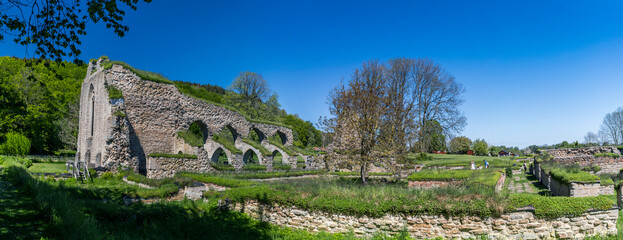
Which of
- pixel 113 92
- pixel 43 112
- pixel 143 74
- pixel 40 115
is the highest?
pixel 143 74

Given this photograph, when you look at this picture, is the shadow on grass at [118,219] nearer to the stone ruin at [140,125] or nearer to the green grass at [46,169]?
the green grass at [46,169]

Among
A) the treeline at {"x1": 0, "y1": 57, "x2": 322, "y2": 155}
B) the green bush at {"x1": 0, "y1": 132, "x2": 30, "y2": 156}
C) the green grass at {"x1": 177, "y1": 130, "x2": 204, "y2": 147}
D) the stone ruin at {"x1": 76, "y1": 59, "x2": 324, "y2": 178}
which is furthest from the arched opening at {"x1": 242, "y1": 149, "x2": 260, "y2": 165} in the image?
the green bush at {"x1": 0, "y1": 132, "x2": 30, "y2": 156}

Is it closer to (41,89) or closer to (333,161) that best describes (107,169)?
(333,161)

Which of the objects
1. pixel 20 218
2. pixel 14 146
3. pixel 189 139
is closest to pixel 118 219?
pixel 20 218

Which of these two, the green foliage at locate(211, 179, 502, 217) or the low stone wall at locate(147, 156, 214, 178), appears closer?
the green foliage at locate(211, 179, 502, 217)

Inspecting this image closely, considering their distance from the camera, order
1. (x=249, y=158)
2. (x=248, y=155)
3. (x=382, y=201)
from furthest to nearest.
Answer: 1. (x=249, y=158)
2. (x=248, y=155)
3. (x=382, y=201)

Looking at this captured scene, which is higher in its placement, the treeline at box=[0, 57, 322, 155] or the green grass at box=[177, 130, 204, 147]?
the treeline at box=[0, 57, 322, 155]

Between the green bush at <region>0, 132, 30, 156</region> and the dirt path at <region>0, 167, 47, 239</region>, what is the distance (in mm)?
25824

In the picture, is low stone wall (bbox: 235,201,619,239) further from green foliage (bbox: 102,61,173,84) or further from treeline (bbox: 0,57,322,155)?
treeline (bbox: 0,57,322,155)

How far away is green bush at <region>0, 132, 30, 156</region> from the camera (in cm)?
2858

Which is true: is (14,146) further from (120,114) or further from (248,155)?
(248,155)

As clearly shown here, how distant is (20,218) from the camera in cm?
632

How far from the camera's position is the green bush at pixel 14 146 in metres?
28.6

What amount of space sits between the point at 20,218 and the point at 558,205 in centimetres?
1101
